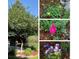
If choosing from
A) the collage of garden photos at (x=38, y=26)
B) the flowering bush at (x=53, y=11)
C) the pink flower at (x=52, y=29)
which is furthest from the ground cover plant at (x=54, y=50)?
the flowering bush at (x=53, y=11)

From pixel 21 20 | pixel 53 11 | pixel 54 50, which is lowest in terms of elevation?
pixel 54 50

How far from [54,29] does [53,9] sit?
241 mm

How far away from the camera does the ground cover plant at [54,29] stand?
5895mm

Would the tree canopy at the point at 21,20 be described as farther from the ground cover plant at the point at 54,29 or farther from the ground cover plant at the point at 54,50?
the ground cover plant at the point at 54,50

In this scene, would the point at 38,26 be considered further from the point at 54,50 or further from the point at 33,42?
the point at 54,50

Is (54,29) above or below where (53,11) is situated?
below

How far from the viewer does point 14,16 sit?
233 inches

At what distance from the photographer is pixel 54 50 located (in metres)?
5.92

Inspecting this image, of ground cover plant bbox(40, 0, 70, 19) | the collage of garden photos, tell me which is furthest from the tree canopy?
ground cover plant bbox(40, 0, 70, 19)

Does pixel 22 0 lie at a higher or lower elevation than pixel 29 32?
higher

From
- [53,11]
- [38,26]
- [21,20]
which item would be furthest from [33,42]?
[53,11]

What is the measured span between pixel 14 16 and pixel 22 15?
0.10 metres
